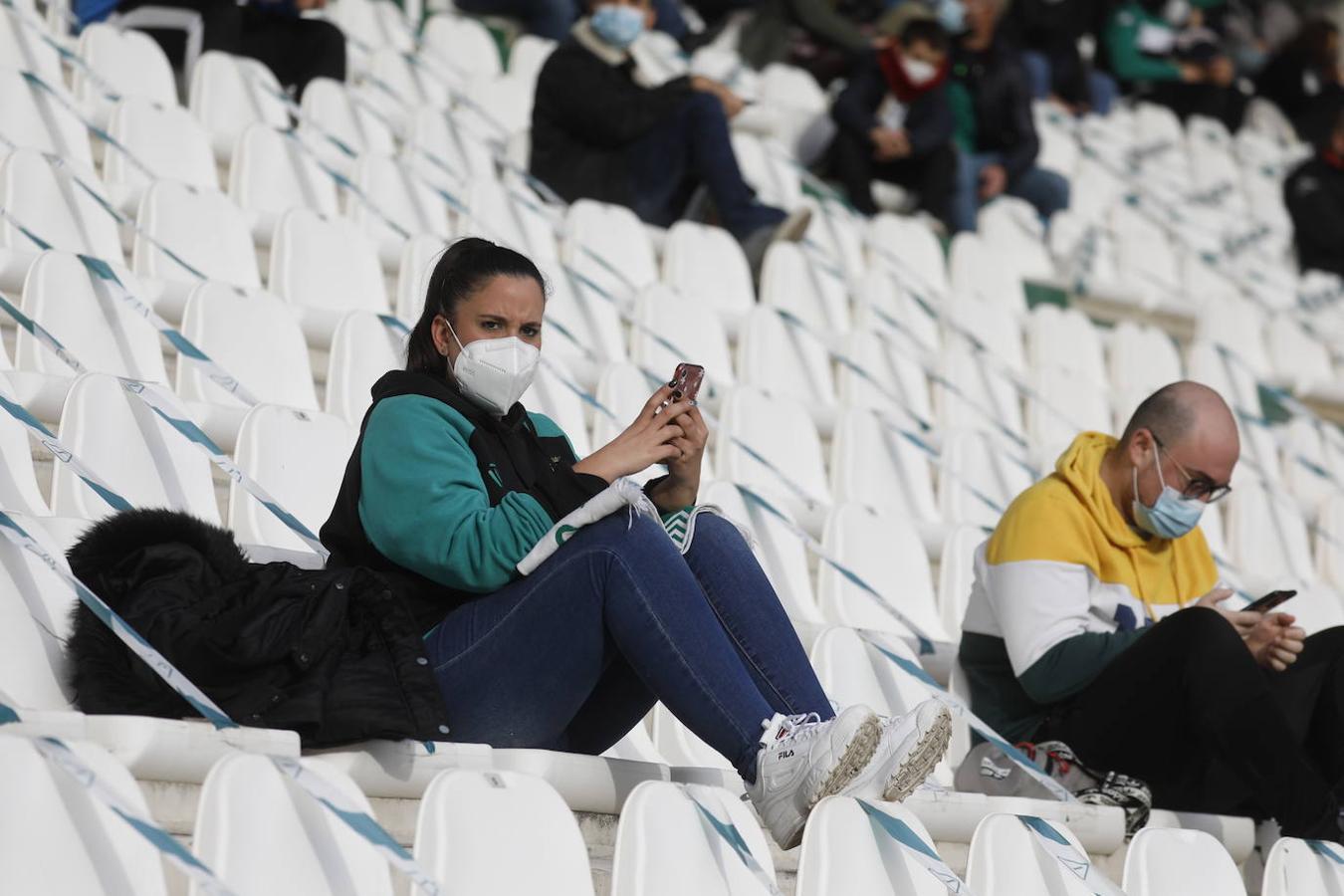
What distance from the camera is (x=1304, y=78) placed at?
9.42 m

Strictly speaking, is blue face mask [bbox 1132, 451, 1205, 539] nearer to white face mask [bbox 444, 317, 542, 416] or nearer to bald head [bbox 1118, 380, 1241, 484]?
bald head [bbox 1118, 380, 1241, 484]

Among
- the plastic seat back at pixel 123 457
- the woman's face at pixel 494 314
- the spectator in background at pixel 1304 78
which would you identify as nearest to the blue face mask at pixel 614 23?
the plastic seat back at pixel 123 457

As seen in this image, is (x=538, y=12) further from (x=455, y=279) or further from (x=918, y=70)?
(x=455, y=279)

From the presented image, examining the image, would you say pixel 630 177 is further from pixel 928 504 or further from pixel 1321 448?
pixel 1321 448

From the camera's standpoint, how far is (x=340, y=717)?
215 cm

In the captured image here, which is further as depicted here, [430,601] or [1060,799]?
[1060,799]

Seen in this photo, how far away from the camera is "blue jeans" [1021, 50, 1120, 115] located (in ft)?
26.8

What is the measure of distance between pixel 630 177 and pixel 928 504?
1.47 meters

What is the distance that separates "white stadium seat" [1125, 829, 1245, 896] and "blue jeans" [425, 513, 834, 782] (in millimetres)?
608

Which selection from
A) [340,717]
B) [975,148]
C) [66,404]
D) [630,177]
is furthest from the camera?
[975,148]

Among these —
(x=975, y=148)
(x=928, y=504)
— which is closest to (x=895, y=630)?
(x=928, y=504)

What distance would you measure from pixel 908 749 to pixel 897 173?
13.6ft

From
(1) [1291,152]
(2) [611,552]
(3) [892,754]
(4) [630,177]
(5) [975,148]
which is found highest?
(2) [611,552]

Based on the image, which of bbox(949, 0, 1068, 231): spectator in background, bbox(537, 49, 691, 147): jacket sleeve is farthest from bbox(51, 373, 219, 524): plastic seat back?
bbox(949, 0, 1068, 231): spectator in background
